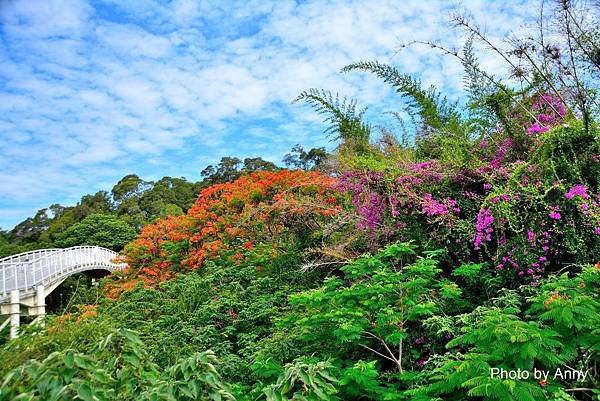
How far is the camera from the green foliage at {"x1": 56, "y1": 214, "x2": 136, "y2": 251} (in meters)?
28.6

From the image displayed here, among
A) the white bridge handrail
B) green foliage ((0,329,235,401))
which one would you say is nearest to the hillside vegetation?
green foliage ((0,329,235,401))

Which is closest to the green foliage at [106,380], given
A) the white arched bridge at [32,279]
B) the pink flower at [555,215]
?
the pink flower at [555,215]

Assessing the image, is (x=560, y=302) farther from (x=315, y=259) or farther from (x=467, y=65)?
(x=467, y=65)

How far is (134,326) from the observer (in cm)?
616

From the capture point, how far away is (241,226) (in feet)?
27.3

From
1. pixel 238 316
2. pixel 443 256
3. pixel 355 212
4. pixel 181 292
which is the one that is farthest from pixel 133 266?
pixel 443 256

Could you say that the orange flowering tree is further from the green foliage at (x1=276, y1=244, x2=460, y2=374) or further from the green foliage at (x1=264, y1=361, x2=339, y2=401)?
the green foliage at (x1=264, y1=361, x2=339, y2=401)

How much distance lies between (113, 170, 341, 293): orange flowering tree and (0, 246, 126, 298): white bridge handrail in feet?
5.92

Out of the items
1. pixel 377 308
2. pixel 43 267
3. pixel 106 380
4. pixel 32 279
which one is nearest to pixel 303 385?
pixel 106 380

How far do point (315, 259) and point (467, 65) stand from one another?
287 cm

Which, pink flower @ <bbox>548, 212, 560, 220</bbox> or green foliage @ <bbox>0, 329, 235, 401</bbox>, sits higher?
pink flower @ <bbox>548, 212, 560, 220</bbox>

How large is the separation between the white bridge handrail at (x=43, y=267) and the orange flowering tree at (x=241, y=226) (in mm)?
1803

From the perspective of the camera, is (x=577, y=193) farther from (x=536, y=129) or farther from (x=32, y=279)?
A: (x=32, y=279)

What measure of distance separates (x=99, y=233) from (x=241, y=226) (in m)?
23.1
